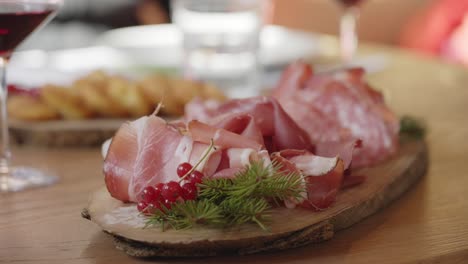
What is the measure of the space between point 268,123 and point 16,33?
0.46 m

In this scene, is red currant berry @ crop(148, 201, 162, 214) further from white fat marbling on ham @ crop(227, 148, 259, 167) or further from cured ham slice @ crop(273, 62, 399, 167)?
cured ham slice @ crop(273, 62, 399, 167)

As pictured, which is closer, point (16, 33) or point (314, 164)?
point (314, 164)

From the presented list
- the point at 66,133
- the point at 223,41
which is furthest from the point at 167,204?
the point at 223,41

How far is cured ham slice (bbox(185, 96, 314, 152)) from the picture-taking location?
1.27m

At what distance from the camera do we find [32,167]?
5.39 feet

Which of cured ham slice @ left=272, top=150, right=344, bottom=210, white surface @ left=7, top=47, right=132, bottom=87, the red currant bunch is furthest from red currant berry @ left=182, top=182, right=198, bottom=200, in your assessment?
white surface @ left=7, top=47, right=132, bottom=87

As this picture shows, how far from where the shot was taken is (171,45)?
282 cm

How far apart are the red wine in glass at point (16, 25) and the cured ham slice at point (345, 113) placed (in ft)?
1.44

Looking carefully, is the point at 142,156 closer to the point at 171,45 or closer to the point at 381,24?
the point at 171,45

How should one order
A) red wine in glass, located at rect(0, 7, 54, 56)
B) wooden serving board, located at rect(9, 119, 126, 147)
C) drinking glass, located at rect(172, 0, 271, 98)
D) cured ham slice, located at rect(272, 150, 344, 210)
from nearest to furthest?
cured ham slice, located at rect(272, 150, 344, 210) < red wine in glass, located at rect(0, 7, 54, 56) < wooden serving board, located at rect(9, 119, 126, 147) < drinking glass, located at rect(172, 0, 271, 98)

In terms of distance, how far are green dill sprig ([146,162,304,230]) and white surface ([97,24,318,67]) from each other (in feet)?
4.31

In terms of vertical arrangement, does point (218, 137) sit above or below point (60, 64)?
above

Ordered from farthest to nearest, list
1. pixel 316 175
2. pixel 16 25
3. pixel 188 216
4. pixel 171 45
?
pixel 171 45, pixel 16 25, pixel 316 175, pixel 188 216

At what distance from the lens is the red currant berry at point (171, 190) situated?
111 centimetres
